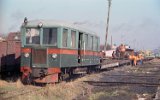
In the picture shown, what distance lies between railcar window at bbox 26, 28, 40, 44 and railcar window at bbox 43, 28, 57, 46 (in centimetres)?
37

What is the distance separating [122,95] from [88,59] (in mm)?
8402

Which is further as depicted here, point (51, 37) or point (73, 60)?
point (73, 60)

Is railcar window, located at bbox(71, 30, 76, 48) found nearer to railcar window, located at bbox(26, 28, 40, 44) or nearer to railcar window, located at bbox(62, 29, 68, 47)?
railcar window, located at bbox(62, 29, 68, 47)

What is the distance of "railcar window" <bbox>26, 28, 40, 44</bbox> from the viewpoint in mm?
17719

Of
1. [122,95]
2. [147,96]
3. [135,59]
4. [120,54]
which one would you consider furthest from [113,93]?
[120,54]

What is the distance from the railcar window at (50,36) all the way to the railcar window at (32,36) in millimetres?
373

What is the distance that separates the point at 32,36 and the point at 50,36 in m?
0.98

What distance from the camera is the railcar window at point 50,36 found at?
1742cm

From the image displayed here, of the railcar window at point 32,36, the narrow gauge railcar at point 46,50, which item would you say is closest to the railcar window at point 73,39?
the narrow gauge railcar at point 46,50

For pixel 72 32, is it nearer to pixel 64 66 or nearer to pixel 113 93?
pixel 64 66

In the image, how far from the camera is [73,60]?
63.0ft

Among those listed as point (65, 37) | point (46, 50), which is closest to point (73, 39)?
point (65, 37)

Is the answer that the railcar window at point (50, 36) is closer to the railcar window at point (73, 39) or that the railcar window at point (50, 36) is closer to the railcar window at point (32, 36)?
the railcar window at point (32, 36)

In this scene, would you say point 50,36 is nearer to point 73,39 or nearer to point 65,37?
point 65,37
